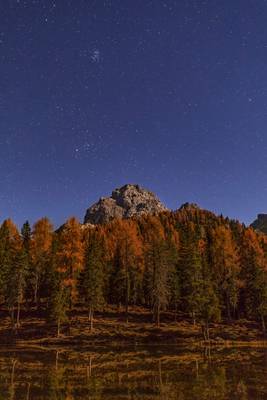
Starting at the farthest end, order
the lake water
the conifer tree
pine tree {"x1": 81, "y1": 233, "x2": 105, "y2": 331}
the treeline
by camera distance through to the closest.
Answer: the conifer tree < pine tree {"x1": 81, "y1": 233, "x2": 105, "y2": 331} < the treeline < the lake water

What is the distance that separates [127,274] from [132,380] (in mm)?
44802

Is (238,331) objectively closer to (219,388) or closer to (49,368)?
(49,368)

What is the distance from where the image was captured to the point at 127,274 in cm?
6612

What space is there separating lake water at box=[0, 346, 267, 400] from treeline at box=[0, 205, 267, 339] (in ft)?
76.9

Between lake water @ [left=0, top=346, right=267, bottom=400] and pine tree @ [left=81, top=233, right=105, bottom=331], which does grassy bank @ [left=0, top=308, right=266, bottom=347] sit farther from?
Result: lake water @ [left=0, top=346, right=267, bottom=400]

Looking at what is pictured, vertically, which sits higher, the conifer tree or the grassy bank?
the conifer tree

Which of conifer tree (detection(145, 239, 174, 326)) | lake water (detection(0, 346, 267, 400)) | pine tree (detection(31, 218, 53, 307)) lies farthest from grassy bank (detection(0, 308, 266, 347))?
lake water (detection(0, 346, 267, 400))

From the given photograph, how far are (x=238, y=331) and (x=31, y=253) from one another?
1420 inches

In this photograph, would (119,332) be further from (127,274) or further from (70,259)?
(127,274)

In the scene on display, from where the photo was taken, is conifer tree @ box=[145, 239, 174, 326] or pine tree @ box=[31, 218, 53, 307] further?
pine tree @ box=[31, 218, 53, 307]

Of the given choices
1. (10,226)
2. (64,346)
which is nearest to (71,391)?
(64,346)

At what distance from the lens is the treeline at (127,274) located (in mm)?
54438

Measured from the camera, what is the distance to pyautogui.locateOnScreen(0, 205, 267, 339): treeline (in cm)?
5444

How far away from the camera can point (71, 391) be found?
719 inches
